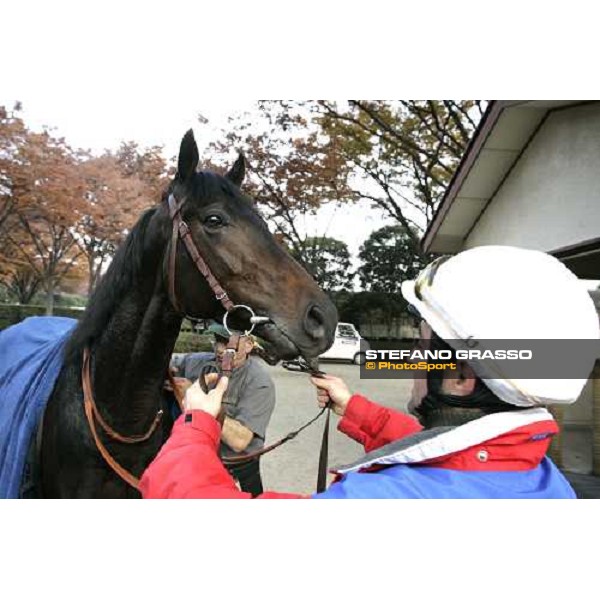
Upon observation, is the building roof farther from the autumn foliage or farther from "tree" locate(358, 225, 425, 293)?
the autumn foliage

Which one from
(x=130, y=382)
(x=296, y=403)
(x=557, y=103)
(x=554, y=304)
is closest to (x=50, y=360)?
(x=130, y=382)

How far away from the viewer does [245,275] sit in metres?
1.57

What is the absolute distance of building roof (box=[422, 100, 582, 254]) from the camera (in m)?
3.49

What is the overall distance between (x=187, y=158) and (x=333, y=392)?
0.94 metres

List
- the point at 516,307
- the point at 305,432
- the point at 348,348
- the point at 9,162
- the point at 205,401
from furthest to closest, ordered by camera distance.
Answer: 1. the point at 305,432
2. the point at 9,162
3. the point at 348,348
4. the point at 205,401
5. the point at 516,307

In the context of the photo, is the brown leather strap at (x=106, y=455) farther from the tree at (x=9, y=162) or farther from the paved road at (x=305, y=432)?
the tree at (x=9, y=162)

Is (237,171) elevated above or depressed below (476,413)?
above

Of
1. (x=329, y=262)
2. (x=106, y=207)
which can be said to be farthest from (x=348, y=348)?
(x=106, y=207)

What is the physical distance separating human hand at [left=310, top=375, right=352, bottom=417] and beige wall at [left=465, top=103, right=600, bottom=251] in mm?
2792

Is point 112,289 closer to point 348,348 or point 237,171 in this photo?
A: point 237,171

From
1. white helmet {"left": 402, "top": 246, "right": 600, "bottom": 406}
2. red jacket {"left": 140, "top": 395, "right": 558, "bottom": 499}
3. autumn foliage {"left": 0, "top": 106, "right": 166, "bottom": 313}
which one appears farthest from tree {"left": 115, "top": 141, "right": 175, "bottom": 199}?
white helmet {"left": 402, "top": 246, "right": 600, "bottom": 406}

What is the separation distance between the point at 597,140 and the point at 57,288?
4857mm

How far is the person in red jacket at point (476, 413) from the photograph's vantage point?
809 millimetres

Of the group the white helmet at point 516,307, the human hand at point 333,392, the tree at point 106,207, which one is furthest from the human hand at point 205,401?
the tree at point 106,207
